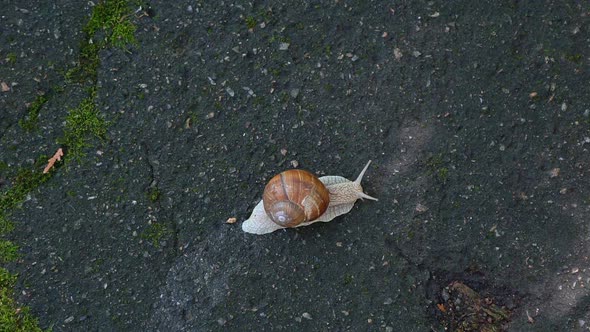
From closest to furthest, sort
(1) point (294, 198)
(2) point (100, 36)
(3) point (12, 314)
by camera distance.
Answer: (1) point (294, 198)
(3) point (12, 314)
(2) point (100, 36)

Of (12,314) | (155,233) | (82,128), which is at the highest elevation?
(82,128)

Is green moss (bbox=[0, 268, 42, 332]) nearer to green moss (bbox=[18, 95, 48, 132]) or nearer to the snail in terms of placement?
green moss (bbox=[18, 95, 48, 132])

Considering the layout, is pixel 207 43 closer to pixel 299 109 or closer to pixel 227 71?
pixel 227 71

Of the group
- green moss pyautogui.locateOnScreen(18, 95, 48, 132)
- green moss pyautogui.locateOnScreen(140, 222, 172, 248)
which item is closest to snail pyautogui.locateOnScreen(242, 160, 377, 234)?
green moss pyautogui.locateOnScreen(140, 222, 172, 248)

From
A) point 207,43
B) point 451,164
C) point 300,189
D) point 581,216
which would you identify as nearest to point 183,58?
point 207,43

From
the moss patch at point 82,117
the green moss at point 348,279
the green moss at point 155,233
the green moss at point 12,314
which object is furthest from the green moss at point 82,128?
the green moss at point 348,279

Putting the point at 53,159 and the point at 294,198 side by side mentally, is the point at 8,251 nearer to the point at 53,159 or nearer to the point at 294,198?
the point at 53,159

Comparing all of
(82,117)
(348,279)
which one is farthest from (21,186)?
(348,279)
